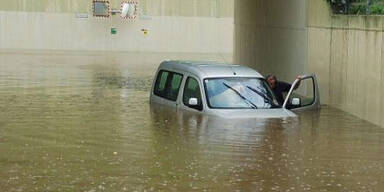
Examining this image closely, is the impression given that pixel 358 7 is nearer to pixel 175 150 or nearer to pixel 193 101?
pixel 193 101

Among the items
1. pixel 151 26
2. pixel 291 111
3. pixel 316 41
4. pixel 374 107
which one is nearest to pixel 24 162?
pixel 291 111

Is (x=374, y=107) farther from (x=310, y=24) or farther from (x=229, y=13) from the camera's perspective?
(x=229, y=13)

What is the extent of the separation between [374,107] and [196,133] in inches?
178

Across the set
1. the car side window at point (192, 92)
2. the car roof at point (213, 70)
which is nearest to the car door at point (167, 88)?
the car roof at point (213, 70)

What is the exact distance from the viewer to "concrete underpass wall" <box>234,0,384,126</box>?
15906mm

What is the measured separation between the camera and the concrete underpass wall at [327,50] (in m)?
15.9

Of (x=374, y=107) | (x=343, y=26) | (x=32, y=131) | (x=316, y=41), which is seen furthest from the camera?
(x=316, y=41)

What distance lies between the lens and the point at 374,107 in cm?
1571

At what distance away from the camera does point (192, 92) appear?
14.0 m

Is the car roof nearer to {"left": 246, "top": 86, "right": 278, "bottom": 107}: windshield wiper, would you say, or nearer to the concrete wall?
{"left": 246, "top": 86, "right": 278, "bottom": 107}: windshield wiper

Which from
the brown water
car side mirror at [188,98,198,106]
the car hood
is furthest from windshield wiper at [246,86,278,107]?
car side mirror at [188,98,198,106]

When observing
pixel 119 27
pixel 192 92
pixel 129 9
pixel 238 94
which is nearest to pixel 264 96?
pixel 238 94

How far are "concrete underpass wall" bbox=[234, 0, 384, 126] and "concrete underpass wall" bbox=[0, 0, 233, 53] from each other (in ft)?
72.2

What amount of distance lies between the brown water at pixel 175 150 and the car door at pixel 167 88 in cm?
23
